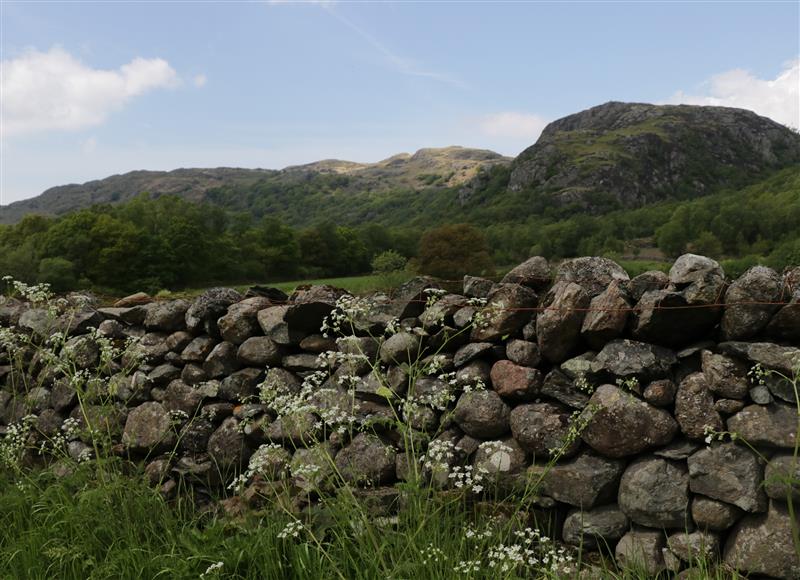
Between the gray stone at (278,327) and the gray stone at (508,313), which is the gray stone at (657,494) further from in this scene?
the gray stone at (278,327)

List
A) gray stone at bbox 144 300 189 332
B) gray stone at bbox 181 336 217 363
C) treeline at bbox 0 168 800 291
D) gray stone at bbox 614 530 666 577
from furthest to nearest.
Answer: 1. treeline at bbox 0 168 800 291
2. gray stone at bbox 144 300 189 332
3. gray stone at bbox 181 336 217 363
4. gray stone at bbox 614 530 666 577

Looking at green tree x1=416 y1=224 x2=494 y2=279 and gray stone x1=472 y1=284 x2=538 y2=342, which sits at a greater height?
gray stone x1=472 y1=284 x2=538 y2=342

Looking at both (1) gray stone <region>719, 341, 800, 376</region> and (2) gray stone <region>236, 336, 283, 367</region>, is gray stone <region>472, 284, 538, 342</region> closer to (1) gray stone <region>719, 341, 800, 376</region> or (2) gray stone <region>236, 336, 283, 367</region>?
(1) gray stone <region>719, 341, 800, 376</region>

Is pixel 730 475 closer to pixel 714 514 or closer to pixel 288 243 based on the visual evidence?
pixel 714 514

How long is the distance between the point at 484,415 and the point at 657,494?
1.24 metres

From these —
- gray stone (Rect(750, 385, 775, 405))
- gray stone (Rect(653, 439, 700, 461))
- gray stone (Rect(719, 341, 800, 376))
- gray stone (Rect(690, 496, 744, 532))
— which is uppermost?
gray stone (Rect(719, 341, 800, 376))

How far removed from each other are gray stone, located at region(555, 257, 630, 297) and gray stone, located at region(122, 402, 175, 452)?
394cm

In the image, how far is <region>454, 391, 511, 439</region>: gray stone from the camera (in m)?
4.06

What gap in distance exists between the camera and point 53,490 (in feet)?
14.8

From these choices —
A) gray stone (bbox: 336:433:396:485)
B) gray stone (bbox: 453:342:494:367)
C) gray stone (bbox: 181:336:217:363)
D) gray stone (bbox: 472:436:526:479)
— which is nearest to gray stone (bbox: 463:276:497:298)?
gray stone (bbox: 453:342:494:367)

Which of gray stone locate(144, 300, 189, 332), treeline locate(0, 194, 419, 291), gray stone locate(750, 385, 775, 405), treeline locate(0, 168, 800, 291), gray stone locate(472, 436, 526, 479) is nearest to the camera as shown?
gray stone locate(750, 385, 775, 405)

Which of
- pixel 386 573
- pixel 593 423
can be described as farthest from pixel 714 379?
pixel 386 573

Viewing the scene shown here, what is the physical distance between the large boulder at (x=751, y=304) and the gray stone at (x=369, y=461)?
8.50 ft

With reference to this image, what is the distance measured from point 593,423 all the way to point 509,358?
792 mm
